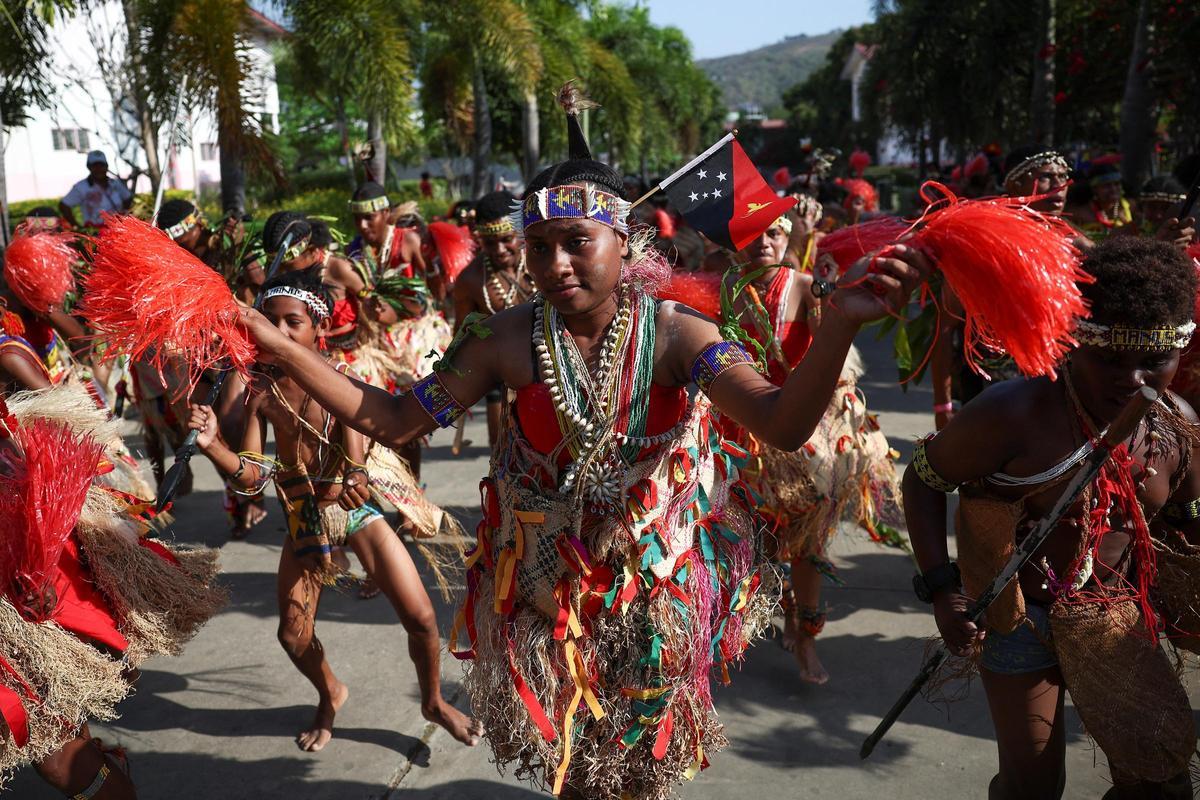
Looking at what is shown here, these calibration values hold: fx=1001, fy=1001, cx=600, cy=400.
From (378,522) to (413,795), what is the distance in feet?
3.48

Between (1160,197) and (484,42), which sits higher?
(484,42)

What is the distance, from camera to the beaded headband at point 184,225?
21.6 ft

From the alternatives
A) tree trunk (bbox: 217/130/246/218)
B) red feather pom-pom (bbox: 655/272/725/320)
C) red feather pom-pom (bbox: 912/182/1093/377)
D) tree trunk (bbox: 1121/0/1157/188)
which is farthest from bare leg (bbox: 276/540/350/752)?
tree trunk (bbox: 1121/0/1157/188)

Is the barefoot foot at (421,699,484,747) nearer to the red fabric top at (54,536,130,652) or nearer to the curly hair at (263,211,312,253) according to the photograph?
the red fabric top at (54,536,130,652)

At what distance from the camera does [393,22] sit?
14.5 m

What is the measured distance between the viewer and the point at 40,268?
4.95 metres

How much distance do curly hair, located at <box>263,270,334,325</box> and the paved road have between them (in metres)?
1.79

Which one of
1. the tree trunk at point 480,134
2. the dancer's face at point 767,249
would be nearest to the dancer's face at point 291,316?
the dancer's face at point 767,249

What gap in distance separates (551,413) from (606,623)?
24.3 inches

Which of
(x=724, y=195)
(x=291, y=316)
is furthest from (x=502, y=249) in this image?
(x=724, y=195)

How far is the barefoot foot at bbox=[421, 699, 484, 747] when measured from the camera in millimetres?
4121

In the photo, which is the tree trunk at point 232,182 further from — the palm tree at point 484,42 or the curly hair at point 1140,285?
the curly hair at point 1140,285

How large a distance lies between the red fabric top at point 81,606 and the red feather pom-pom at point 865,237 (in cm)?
251

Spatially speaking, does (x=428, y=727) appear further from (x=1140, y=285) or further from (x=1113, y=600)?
(x=1140, y=285)
